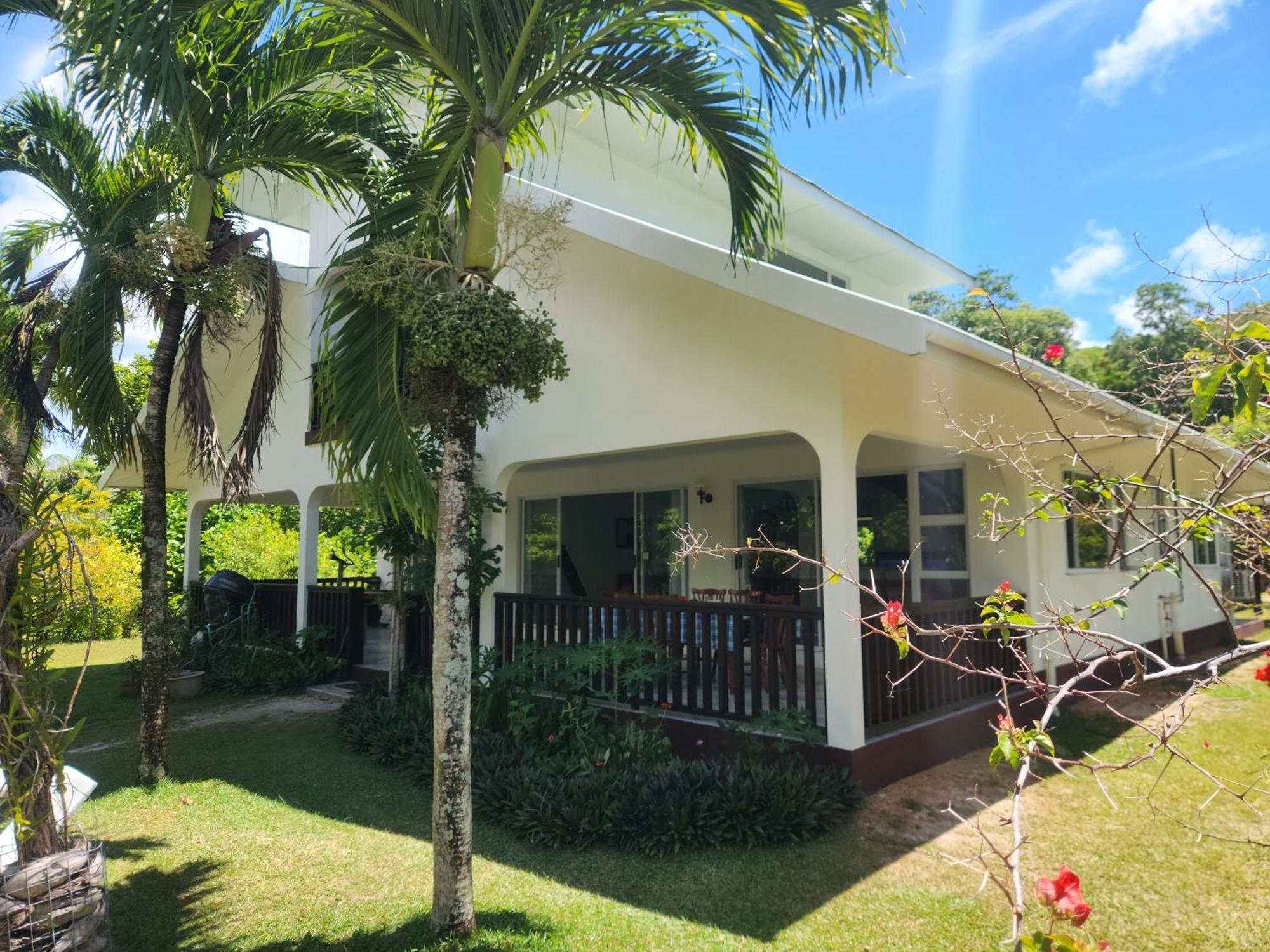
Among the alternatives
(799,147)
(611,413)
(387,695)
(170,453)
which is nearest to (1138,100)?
(799,147)

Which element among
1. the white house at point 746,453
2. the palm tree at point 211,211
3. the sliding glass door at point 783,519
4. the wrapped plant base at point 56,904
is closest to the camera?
the wrapped plant base at point 56,904

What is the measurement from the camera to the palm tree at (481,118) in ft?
14.0

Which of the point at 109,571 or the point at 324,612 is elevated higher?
the point at 109,571

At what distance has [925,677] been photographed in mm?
7328

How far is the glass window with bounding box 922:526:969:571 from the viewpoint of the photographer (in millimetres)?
9578

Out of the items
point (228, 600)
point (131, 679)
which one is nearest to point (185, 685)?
point (131, 679)

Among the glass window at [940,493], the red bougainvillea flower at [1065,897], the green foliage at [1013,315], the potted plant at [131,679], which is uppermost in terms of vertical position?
the green foliage at [1013,315]

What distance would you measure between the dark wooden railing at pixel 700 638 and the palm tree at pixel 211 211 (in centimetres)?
308

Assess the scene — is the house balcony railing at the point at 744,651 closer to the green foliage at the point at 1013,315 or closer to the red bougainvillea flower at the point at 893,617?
the red bougainvillea flower at the point at 893,617

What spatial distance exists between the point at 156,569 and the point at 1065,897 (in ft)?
24.2

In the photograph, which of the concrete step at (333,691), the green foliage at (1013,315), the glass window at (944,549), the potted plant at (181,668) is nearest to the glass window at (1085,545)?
the glass window at (944,549)

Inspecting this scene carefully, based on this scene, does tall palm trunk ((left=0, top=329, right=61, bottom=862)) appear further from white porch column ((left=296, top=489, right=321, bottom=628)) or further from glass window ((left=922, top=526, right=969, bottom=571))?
glass window ((left=922, top=526, right=969, bottom=571))

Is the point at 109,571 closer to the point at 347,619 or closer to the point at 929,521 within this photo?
the point at 347,619

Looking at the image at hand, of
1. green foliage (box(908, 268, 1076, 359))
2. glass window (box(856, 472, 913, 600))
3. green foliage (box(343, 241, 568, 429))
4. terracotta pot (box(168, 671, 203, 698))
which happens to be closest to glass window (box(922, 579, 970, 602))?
glass window (box(856, 472, 913, 600))
